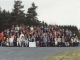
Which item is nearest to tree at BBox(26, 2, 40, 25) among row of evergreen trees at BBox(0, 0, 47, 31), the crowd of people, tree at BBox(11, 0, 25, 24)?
row of evergreen trees at BBox(0, 0, 47, 31)

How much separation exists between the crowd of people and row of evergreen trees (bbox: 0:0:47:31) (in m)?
34.8

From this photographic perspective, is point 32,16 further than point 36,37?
Yes

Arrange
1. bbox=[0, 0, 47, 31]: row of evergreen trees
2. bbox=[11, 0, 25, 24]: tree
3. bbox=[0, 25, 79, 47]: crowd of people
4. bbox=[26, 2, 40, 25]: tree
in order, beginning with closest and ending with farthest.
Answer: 1. bbox=[0, 25, 79, 47]: crowd of people
2. bbox=[0, 0, 47, 31]: row of evergreen trees
3. bbox=[11, 0, 25, 24]: tree
4. bbox=[26, 2, 40, 25]: tree

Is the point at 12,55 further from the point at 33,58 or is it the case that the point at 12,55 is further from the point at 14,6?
the point at 14,6

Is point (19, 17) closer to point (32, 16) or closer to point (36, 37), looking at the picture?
point (32, 16)

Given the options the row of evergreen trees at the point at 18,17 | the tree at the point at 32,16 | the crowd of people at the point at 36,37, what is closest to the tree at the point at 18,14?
the row of evergreen trees at the point at 18,17

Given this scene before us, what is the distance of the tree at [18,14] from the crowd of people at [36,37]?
132 ft

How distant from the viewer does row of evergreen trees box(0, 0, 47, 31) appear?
2556 inches

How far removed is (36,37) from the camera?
2761 cm

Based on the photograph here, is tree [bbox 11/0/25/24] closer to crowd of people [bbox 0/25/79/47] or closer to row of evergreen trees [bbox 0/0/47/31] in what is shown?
row of evergreen trees [bbox 0/0/47/31]

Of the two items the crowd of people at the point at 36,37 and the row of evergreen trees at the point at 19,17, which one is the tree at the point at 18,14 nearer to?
the row of evergreen trees at the point at 19,17

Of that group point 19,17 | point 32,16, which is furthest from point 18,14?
point 32,16

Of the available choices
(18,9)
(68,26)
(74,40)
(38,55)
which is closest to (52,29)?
(74,40)

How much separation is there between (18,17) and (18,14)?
1.41m
